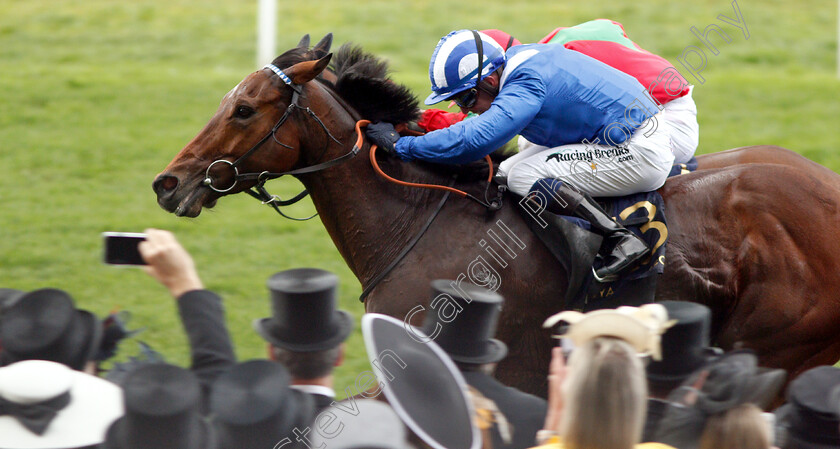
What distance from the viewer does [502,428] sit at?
2572 millimetres

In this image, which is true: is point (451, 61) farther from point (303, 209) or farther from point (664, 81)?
point (303, 209)

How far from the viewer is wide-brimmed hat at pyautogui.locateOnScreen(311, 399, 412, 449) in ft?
Answer: 6.84

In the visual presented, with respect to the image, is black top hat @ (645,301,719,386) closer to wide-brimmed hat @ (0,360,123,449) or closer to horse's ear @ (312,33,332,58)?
wide-brimmed hat @ (0,360,123,449)

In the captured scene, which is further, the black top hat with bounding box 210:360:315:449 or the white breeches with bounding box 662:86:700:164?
the white breeches with bounding box 662:86:700:164

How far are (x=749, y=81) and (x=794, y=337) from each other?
839 cm

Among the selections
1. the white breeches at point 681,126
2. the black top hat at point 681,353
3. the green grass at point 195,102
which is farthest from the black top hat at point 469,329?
the green grass at point 195,102

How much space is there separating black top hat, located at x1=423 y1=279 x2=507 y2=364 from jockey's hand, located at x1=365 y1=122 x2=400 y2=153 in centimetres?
131

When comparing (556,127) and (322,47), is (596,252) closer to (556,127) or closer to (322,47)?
(556,127)

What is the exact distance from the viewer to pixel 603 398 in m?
2.20

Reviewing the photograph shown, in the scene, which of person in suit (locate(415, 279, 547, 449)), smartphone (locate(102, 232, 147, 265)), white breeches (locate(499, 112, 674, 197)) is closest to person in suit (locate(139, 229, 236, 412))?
smartphone (locate(102, 232, 147, 265))

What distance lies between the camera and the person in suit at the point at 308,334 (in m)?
2.61

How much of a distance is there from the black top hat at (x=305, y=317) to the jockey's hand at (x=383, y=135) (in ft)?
5.08

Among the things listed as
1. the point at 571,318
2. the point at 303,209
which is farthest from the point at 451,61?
the point at 303,209

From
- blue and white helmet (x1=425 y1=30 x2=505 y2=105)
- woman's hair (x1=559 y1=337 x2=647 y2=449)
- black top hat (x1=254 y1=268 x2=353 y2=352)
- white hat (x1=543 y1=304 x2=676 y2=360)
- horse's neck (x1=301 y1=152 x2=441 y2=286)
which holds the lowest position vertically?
horse's neck (x1=301 y1=152 x2=441 y2=286)
